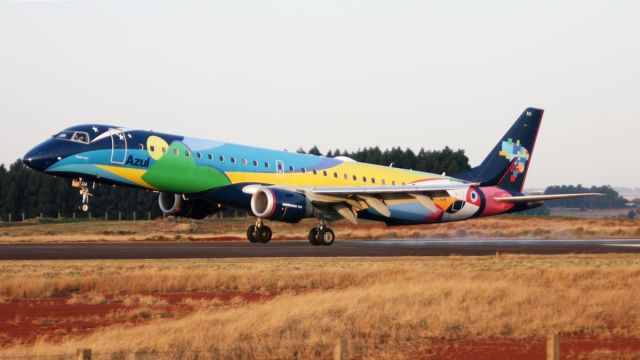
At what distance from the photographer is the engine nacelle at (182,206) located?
48875mm

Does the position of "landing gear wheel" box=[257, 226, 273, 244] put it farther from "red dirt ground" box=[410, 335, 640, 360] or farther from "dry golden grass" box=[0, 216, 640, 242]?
"red dirt ground" box=[410, 335, 640, 360]

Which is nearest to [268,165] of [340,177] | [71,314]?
[340,177]

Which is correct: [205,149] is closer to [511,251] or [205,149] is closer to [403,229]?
[511,251]

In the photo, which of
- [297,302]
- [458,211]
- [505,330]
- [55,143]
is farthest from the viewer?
[458,211]

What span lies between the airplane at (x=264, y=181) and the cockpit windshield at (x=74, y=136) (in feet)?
0.13

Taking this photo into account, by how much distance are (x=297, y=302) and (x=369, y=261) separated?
14.0 metres

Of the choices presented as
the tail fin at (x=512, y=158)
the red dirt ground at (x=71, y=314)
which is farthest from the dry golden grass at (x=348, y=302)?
the tail fin at (x=512, y=158)

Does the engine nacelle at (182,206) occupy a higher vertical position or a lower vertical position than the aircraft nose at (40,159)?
lower

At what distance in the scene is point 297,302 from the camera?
23.9 metres

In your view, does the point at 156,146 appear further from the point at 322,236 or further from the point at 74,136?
the point at 322,236

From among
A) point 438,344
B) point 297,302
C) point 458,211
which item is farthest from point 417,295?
point 458,211

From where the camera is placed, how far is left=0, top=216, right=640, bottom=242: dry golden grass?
201ft

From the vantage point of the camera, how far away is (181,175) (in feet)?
145

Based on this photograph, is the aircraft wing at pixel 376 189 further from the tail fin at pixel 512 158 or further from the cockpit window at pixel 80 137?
the cockpit window at pixel 80 137
